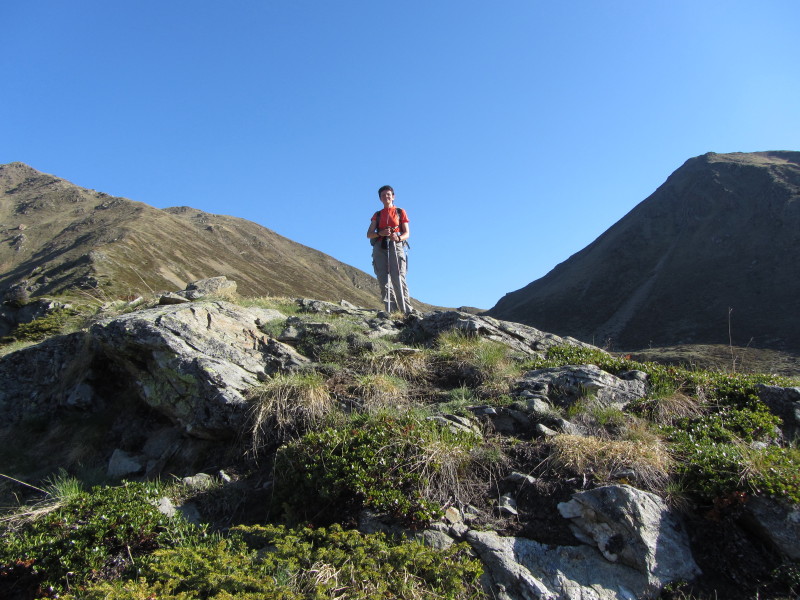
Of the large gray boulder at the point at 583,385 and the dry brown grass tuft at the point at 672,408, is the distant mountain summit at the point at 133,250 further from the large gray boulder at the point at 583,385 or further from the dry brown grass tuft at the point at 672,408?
the dry brown grass tuft at the point at 672,408

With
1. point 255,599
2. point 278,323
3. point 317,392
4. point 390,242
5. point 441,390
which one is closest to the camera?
point 255,599

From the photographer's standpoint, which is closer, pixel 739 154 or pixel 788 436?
pixel 788 436

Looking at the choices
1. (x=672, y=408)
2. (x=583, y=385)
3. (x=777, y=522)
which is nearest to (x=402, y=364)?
(x=583, y=385)

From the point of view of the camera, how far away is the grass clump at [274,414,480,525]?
13.9 feet

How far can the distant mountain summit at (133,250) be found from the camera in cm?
5350

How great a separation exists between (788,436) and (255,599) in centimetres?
587

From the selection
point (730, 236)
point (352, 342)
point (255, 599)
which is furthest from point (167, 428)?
point (730, 236)

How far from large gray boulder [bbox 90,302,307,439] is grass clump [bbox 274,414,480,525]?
4.92 ft

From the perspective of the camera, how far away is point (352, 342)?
786 cm

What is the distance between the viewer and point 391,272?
1059 cm

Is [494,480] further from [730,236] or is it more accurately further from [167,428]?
[730,236]

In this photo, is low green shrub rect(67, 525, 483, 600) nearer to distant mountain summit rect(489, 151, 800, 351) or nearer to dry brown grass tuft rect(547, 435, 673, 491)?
dry brown grass tuft rect(547, 435, 673, 491)

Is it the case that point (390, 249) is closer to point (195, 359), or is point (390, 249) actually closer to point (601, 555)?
point (195, 359)

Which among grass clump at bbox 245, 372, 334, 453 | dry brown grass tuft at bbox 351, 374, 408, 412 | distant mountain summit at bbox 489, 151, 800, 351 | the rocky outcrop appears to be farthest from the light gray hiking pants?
distant mountain summit at bbox 489, 151, 800, 351
